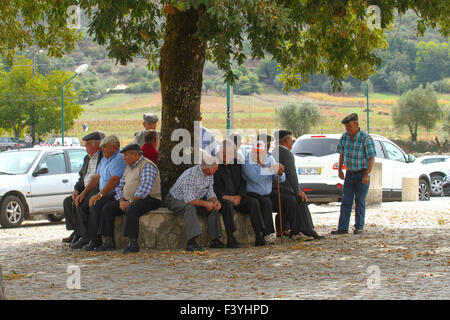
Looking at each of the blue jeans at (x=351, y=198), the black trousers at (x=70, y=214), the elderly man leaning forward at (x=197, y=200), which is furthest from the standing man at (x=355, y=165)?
the black trousers at (x=70, y=214)

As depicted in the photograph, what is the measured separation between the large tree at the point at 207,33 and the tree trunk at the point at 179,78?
0.01m

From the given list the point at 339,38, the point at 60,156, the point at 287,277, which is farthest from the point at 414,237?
the point at 60,156

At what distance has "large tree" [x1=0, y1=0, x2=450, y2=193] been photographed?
923 centimetres

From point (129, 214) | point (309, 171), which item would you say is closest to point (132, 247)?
point (129, 214)

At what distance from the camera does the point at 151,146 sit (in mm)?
11422

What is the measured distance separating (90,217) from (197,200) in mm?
1669

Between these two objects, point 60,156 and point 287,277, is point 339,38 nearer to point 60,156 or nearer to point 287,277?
point 287,277

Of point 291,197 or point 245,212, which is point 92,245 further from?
point 291,197

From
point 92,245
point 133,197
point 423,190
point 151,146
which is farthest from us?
point 423,190

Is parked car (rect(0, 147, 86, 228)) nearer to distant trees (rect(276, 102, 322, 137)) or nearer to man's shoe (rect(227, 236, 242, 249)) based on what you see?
man's shoe (rect(227, 236, 242, 249))

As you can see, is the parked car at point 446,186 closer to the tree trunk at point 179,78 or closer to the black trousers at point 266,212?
the black trousers at point 266,212

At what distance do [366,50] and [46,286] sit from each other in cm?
795

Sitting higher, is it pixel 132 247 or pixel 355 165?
pixel 355 165

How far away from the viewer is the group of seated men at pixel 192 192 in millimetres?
10289
